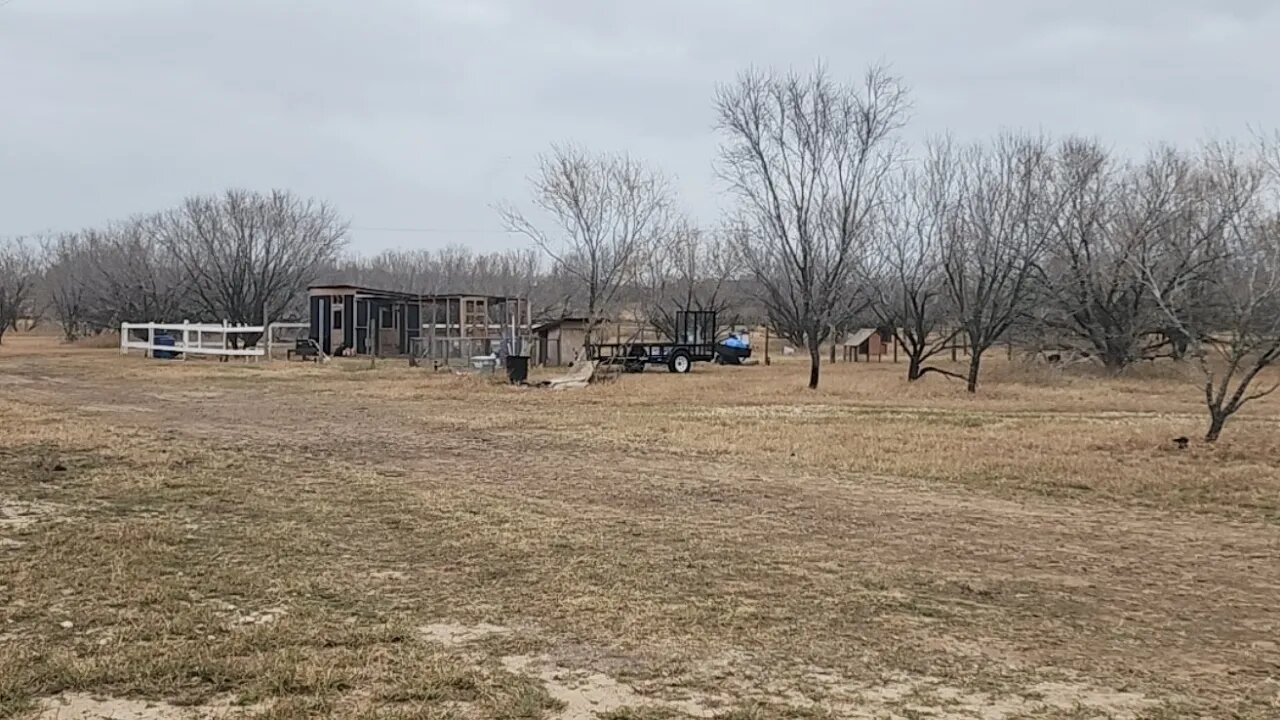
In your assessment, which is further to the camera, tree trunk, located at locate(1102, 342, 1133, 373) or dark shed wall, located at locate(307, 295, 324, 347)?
dark shed wall, located at locate(307, 295, 324, 347)

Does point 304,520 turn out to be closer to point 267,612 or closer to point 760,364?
point 267,612

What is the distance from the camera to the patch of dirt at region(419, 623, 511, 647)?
466cm

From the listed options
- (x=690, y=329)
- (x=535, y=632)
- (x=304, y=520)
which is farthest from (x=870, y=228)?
(x=535, y=632)

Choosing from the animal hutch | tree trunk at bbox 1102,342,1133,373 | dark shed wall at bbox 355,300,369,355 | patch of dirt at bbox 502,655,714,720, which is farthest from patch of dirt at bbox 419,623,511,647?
dark shed wall at bbox 355,300,369,355

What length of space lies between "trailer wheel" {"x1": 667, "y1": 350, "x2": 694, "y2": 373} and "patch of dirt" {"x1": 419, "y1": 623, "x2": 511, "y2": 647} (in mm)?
24293

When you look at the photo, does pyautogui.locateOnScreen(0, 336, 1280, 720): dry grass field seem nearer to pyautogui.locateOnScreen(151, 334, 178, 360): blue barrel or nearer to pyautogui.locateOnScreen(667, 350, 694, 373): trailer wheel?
pyautogui.locateOnScreen(667, 350, 694, 373): trailer wheel

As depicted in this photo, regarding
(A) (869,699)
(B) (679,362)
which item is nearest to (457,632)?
(A) (869,699)

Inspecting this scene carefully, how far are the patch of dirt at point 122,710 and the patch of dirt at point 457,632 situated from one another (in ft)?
3.43

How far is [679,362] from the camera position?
2930cm

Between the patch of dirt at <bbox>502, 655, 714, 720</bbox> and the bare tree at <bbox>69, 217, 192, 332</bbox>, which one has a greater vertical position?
the bare tree at <bbox>69, 217, 192, 332</bbox>

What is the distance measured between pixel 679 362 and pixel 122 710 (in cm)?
2574

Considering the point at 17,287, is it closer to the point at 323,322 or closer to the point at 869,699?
the point at 323,322

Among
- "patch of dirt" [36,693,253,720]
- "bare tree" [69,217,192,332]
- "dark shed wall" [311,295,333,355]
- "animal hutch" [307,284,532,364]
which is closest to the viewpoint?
"patch of dirt" [36,693,253,720]

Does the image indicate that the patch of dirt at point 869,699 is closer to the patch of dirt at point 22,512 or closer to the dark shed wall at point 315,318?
the patch of dirt at point 22,512
